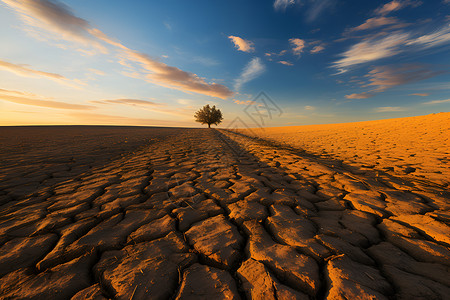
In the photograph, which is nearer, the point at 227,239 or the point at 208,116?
the point at 227,239

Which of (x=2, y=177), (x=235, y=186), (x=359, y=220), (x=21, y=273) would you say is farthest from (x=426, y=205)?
(x=2, y=177)

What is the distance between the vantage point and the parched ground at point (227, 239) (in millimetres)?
786

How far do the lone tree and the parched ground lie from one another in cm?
2971

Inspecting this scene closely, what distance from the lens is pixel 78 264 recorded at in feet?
3.09

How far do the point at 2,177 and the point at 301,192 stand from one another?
13.2 feet

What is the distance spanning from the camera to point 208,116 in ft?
102

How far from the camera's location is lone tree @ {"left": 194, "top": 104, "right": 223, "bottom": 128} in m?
31.3

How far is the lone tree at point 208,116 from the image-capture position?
31.3 metres

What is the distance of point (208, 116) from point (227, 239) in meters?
30.9

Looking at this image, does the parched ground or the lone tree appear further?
the lone tree

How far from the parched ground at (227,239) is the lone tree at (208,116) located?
29713mm

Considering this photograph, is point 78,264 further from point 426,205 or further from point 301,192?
point 426,205

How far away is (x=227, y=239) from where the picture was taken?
1114 mm

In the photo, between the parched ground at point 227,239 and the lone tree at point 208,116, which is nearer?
the parched ground at point 227,239
